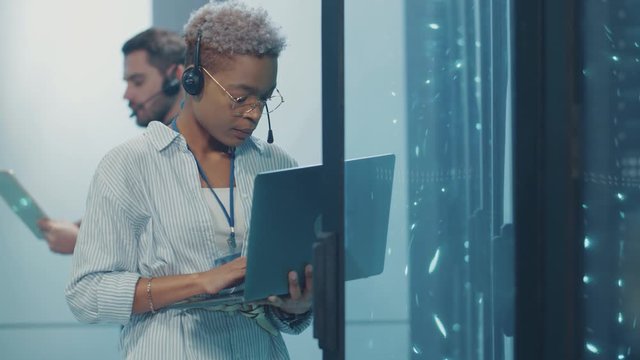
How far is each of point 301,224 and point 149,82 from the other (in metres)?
1.84

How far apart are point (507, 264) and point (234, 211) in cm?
50

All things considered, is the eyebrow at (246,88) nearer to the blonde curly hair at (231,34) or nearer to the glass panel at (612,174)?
the blonde curly hair at (231,34)

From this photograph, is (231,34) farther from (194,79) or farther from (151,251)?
(151,251)

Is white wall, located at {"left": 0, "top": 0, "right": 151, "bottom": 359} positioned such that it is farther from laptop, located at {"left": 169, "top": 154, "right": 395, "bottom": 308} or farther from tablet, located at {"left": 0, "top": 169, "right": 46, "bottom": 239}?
laptop, located at {"left": 169, "top": 154, "right": 395, "bottom": 308}

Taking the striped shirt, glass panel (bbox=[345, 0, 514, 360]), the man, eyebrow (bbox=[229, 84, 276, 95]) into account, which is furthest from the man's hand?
glass panel (bbox=[345, 0, 514, 360])

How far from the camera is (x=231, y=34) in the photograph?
143 cm

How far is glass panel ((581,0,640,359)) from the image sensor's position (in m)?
1.05

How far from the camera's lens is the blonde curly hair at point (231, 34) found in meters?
1.43

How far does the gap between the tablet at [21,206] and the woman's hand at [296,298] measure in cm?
201

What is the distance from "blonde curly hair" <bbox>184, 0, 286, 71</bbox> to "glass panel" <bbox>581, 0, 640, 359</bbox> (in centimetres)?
59

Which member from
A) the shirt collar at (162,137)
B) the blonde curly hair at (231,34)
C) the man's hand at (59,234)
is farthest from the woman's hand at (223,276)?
the man's hand at (59,234)

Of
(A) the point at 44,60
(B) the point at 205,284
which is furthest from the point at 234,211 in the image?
(A) the point at 44,60

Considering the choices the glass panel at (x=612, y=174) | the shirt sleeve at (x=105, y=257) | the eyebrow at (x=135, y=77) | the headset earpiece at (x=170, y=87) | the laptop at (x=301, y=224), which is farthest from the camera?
the eyebrow at (x=135, y=77)

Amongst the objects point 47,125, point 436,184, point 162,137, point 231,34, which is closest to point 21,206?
point 47,125
